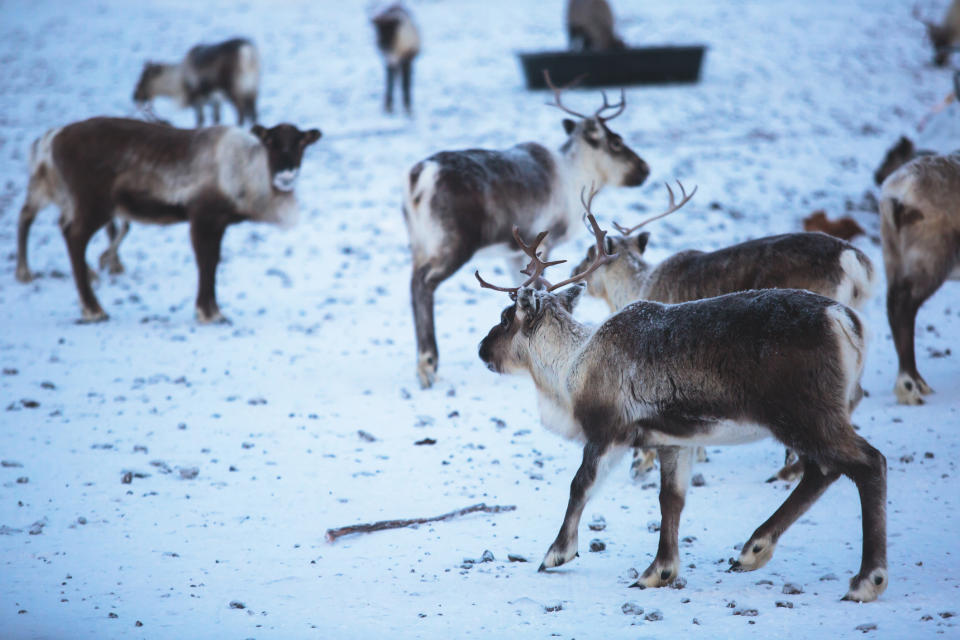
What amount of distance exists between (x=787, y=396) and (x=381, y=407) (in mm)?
2900

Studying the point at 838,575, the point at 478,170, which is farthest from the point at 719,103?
the point at 838,575

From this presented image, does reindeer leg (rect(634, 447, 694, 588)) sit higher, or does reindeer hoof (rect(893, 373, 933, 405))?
reindeer leg (rect(634, 447, 694, 588))

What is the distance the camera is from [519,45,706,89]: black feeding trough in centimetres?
1423

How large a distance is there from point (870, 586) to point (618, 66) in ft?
40.5

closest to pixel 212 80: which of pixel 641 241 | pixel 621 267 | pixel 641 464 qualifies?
pixel 641 241

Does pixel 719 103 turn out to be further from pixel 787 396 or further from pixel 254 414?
pixel 787 396

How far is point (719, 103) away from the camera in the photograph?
1389cm

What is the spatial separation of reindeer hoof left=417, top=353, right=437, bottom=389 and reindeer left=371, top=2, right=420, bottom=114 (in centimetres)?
854

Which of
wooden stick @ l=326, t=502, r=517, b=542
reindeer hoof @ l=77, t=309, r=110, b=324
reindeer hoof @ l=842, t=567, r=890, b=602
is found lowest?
reindeer hoof @ l=77, t=309, r=110, b=324

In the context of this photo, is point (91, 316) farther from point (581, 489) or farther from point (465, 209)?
point (581, 489)

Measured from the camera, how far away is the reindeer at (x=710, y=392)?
3221mm

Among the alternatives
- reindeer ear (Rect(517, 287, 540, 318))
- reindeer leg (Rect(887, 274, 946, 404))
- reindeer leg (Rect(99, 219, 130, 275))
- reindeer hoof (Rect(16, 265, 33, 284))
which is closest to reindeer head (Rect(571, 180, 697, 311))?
reindeer ear (Rect(517, 287, 540, 318))

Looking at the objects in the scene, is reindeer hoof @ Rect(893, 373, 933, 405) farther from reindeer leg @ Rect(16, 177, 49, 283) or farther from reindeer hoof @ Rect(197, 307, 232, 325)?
reindeer leg @ Rect(16, 177, 49, 283)

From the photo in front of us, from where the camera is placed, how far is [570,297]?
415 cm
